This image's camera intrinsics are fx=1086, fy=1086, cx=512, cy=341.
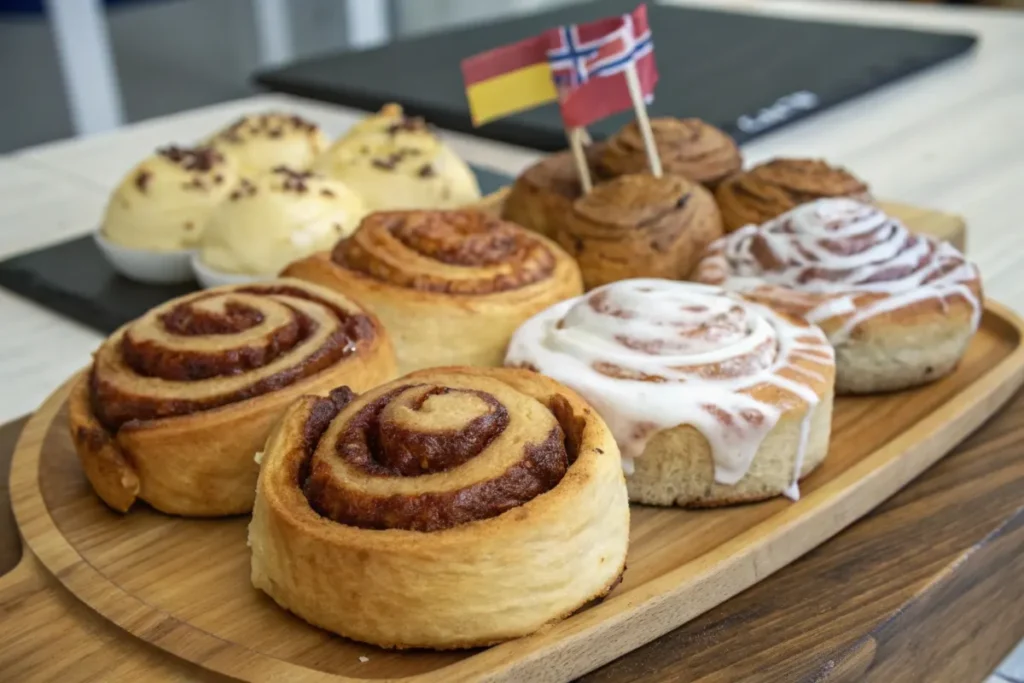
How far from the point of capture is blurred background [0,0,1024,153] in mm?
5113

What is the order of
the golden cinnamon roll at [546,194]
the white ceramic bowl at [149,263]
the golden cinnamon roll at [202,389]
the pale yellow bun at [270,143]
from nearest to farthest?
1. the golden cinnamon roll at [202,389]
2. the golden cinnamon roll at [546,194]
3. the white ceramic bowl at [149,263]
4. the pale yellow bun at [270,143]

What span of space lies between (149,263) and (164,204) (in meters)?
0.13

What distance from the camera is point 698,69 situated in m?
3.38

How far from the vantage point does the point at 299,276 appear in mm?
1740

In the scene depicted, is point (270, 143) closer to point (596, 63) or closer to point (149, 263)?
point (149, 263)

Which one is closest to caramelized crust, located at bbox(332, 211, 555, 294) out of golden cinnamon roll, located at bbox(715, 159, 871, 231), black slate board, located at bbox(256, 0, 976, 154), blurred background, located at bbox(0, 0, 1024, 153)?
golden cinnamon roll, located at bbox(715, 159, 871, 231)

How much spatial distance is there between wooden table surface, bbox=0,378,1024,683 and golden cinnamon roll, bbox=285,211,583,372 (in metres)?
0.57

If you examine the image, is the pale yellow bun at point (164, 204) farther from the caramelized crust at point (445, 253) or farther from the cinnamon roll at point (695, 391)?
the cinnamon roll at point (695, 391)

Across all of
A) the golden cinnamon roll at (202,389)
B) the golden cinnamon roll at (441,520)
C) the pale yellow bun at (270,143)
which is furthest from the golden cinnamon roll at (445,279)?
the pale yellow bun at (270,143)

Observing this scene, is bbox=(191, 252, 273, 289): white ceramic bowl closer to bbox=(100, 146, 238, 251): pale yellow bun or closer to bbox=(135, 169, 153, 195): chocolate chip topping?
bbox=(100, 146, 238, 251): pale yellow bun

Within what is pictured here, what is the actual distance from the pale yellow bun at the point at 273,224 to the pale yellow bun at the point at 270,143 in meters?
0.38

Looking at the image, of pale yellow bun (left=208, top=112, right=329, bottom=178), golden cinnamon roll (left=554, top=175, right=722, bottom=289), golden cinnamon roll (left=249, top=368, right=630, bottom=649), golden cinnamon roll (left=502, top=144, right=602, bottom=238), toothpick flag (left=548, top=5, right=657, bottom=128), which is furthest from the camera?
pale yellow bun (left=208, top=112, right=329, bottom=178)

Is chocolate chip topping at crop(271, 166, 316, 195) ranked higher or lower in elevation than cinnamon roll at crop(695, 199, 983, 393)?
higher

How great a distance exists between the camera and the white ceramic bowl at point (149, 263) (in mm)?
2215
